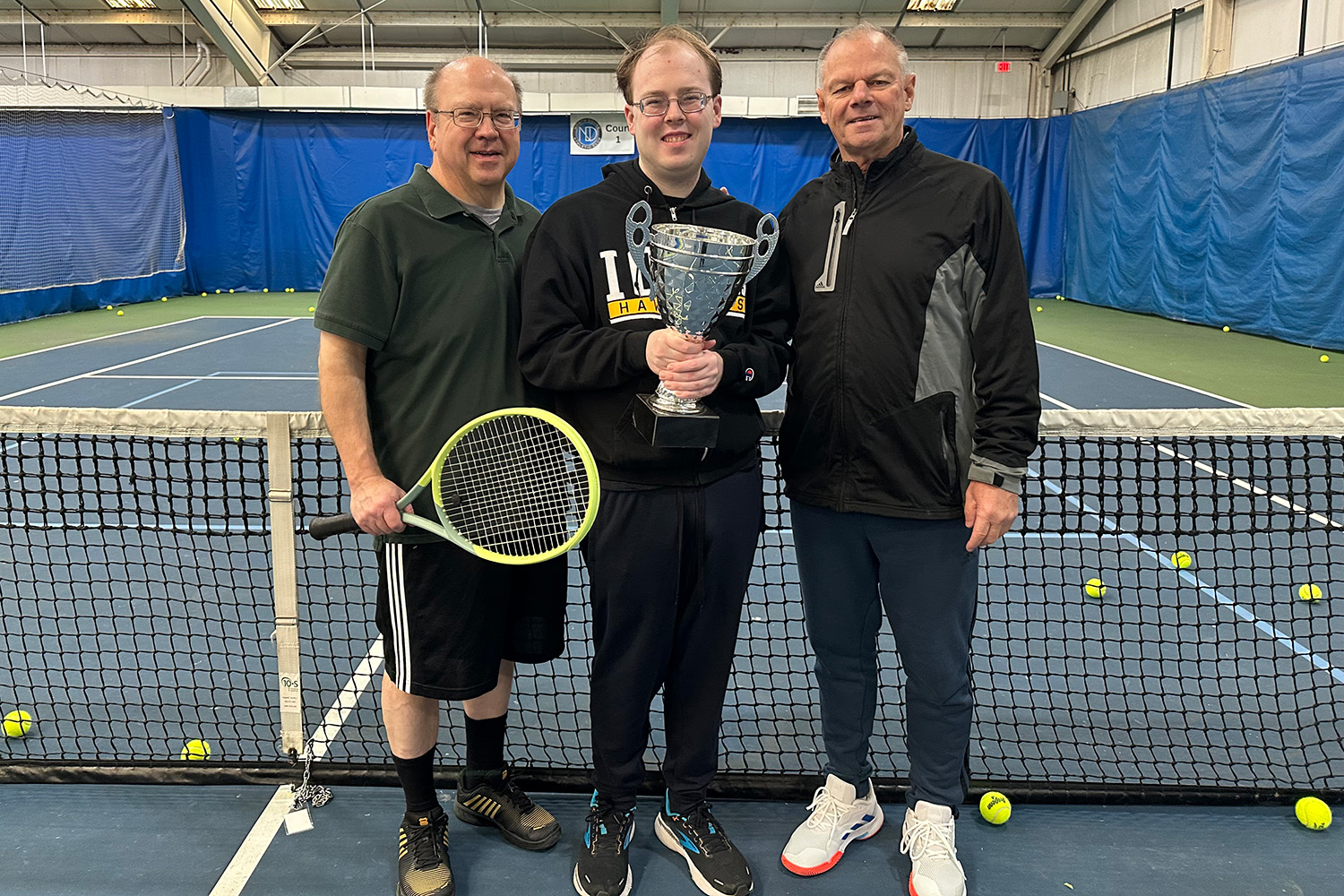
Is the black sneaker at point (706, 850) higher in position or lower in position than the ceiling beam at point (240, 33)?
lower

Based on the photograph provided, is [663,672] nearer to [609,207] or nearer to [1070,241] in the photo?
[609,207]

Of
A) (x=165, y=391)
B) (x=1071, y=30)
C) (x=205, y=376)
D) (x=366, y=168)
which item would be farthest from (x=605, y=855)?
(x=1071, y=30)

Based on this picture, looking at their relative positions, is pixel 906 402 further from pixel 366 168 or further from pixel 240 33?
pixel 240 33

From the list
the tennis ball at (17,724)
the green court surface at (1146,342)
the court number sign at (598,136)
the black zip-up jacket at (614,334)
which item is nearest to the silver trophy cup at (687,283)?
the black zip-up jacket at (614,334)

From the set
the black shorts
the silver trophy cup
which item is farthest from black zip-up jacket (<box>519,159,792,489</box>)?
the black shorts

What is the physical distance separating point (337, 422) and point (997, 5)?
1906cm

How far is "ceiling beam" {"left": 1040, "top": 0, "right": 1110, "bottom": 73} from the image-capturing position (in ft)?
56.2

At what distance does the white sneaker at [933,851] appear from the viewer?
216 centimetres

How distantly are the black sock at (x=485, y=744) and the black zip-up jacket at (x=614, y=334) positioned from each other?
29.7 inches

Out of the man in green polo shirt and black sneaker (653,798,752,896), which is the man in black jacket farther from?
the man in green polo shirt

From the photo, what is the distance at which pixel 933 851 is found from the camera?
87.0 inches

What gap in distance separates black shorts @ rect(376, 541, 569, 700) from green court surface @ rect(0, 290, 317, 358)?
1007cm

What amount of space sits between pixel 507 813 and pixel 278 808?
1.96 feet

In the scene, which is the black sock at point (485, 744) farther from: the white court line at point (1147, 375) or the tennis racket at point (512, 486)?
the white court line at point (1147, 375)
